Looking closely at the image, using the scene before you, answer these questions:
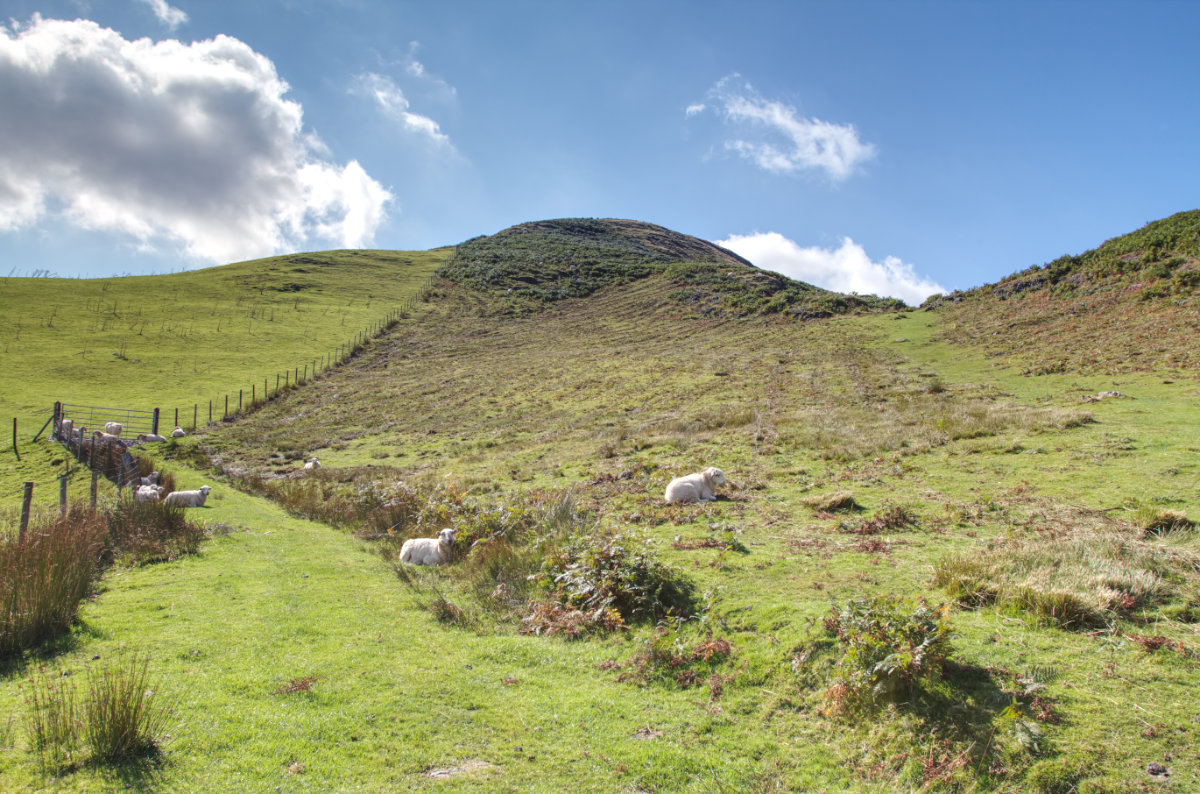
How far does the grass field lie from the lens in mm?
4754

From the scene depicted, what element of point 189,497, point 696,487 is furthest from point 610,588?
point 189,497

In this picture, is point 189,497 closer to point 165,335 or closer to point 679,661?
point 679,661

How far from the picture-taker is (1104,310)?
1228 inches

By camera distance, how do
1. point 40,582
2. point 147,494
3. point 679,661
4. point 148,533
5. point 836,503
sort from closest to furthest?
point 679,661 < point 40,582 < point 836,503 < point 148,533 < point 147,494

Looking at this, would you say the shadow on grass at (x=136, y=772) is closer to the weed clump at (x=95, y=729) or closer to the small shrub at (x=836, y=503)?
the weed clump at (x=95, y=729)

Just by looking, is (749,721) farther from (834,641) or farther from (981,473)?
(981,473)

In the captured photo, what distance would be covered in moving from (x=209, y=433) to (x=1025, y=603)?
37.8 meters

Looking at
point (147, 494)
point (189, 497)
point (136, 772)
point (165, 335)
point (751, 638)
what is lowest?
point (136, 772)

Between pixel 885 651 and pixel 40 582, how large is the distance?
32.2 ft

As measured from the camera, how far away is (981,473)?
12797mm

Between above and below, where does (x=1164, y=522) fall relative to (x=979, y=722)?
above

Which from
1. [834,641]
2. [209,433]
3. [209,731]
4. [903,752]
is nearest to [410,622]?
[209,731]

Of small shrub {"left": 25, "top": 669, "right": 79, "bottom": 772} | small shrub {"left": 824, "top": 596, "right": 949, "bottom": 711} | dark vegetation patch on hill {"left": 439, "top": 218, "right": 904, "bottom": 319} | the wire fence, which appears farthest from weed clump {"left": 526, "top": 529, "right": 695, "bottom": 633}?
dark vegetation patch on hill {"left": 439, "top": 218, "right": 904, "bottom": 319}

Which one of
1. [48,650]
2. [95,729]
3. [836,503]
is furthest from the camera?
[836,503]
